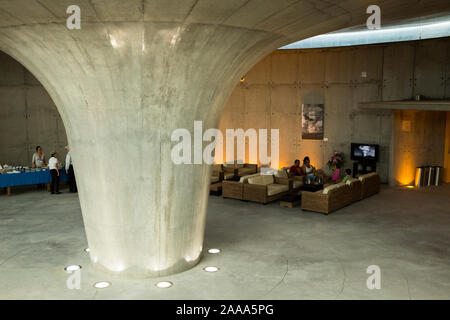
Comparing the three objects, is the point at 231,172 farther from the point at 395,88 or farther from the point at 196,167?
the point at 196,167

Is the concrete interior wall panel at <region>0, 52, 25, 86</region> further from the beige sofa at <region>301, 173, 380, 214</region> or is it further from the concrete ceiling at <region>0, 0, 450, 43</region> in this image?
the beige sofa at <region>301, 173, 380, 214</region>

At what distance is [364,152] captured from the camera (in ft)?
50.4

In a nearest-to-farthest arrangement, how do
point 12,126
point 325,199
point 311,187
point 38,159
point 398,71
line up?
point 325,199
point 311,187
point 38,159
point 398,71
point 12,126

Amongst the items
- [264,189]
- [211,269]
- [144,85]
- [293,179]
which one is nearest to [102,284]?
[211,269]

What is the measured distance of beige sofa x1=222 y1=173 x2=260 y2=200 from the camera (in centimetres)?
1268

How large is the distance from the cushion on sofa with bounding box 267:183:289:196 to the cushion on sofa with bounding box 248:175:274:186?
0.20m

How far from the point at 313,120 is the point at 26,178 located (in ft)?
32.7

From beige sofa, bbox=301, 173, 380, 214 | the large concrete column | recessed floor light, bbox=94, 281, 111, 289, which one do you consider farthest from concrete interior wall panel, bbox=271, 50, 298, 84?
recessed floor light, bbox=94, 281, 111, 289

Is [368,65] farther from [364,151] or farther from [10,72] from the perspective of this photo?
[10,72]

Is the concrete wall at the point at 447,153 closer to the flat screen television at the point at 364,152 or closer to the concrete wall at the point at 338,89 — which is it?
the concrete wall at the point at 338,89

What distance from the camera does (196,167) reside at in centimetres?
718

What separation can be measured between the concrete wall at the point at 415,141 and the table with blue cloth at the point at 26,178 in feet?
36.8

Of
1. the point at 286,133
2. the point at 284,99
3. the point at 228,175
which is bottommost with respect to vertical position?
the point at 228,175

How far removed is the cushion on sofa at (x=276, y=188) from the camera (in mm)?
12508
